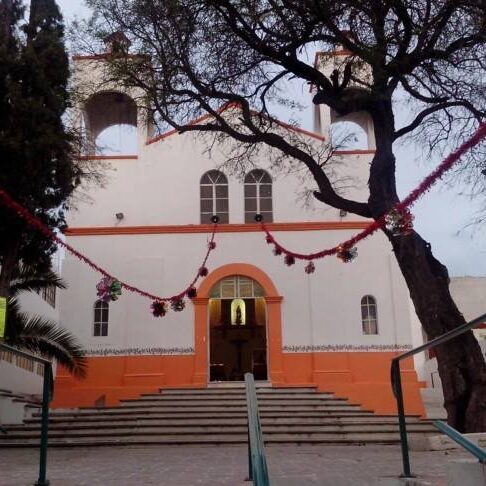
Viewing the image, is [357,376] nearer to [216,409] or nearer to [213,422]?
Answer: [216,409]

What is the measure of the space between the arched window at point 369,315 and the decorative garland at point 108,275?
→ 4052 millimetres

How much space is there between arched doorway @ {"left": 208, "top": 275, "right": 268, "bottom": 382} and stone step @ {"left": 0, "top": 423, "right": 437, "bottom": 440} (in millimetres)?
4490

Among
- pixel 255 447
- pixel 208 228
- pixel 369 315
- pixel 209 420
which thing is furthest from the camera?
pixel 208 228

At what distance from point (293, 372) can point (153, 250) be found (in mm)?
4676

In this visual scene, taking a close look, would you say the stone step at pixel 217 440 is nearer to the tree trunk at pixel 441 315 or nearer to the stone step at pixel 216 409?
the stone step at pixel 216 409

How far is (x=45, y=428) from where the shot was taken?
526cm

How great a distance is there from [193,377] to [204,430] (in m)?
3.49

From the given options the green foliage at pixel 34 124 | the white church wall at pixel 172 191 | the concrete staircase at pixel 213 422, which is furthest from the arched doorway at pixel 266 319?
the green foliage at pixel 34 124

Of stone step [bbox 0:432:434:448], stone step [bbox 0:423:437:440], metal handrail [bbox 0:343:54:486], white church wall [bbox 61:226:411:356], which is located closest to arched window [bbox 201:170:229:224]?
white church wall [bbox 61:226:411:356]

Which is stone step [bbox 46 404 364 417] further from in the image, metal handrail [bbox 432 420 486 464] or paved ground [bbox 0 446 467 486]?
metal handrail [bbox 432 420 486 464]

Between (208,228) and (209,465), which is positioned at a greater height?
(208,228)

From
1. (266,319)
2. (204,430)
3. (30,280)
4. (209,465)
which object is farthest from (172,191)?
(209,465)

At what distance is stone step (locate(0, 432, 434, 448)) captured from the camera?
37.2 feet

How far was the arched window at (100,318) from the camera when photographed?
16.0m
